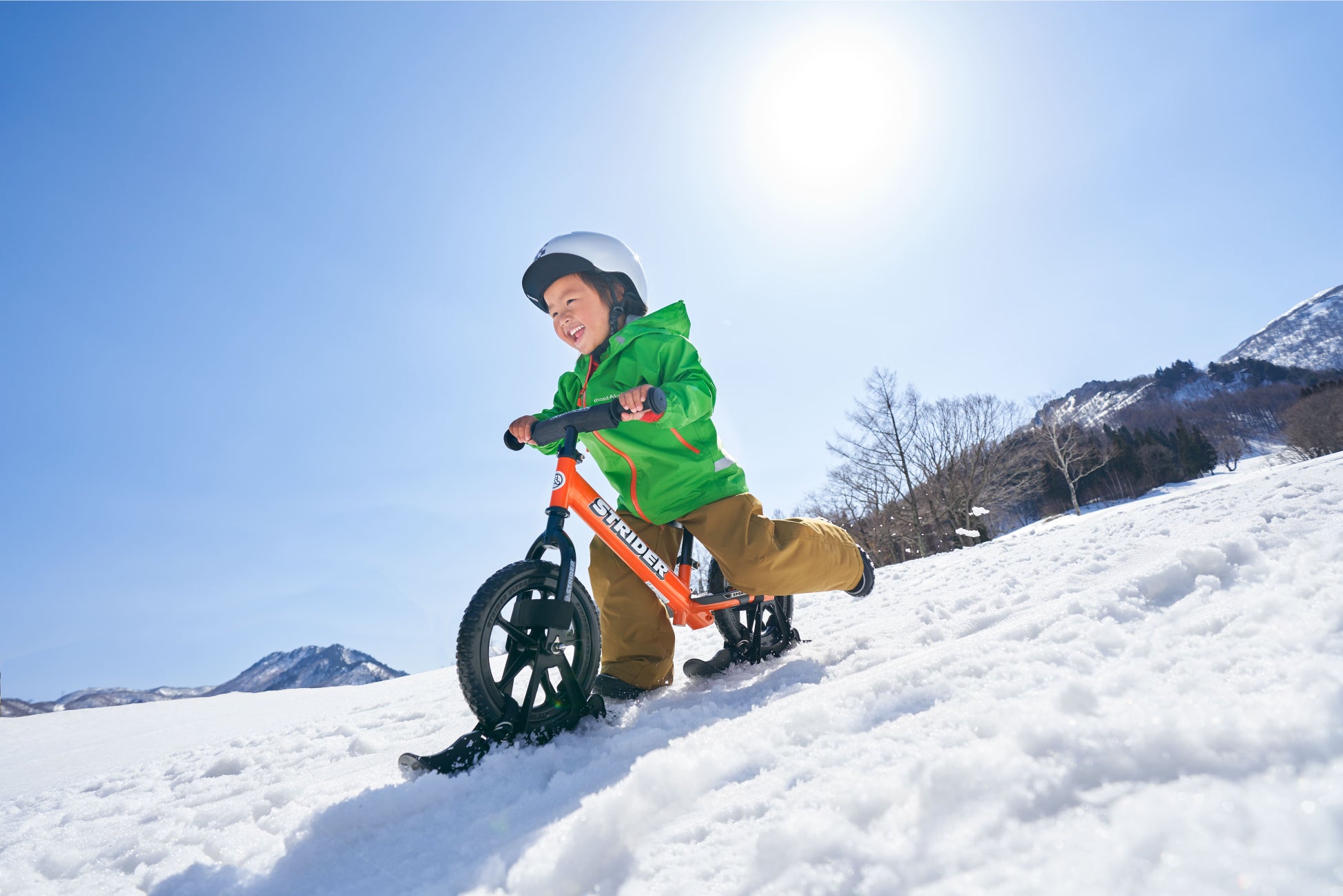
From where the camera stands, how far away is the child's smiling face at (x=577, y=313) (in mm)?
2947

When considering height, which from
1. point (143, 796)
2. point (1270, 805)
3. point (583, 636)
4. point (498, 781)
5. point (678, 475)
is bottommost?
point (1270, 805)

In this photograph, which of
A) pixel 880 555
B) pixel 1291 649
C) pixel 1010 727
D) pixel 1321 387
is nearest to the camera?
pixel 1010 727

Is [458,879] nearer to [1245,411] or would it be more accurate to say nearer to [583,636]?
[583,636]

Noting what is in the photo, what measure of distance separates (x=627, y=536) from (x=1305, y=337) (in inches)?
9621

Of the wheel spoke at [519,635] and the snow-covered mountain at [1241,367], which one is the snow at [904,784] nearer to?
the wheel spoke at [519,635]

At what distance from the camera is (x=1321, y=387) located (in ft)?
182

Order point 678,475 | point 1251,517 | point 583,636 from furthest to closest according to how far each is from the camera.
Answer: point 678,475, point 1251,517, point 583,636

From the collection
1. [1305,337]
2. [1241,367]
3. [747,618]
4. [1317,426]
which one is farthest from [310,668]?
[1305,337]

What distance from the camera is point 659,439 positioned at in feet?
9.15

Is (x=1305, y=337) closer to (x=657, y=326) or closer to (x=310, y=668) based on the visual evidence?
(x=657, y=326)

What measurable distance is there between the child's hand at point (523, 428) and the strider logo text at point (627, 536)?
0.41 meters

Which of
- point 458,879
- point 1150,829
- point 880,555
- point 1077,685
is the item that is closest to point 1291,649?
point 1077,685

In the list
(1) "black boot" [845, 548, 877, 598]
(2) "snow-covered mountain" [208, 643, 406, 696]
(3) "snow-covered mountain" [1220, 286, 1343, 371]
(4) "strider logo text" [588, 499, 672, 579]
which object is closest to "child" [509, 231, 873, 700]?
(1) "black boot" [845, 548, 877, 598]

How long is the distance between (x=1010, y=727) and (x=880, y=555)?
32790mm
